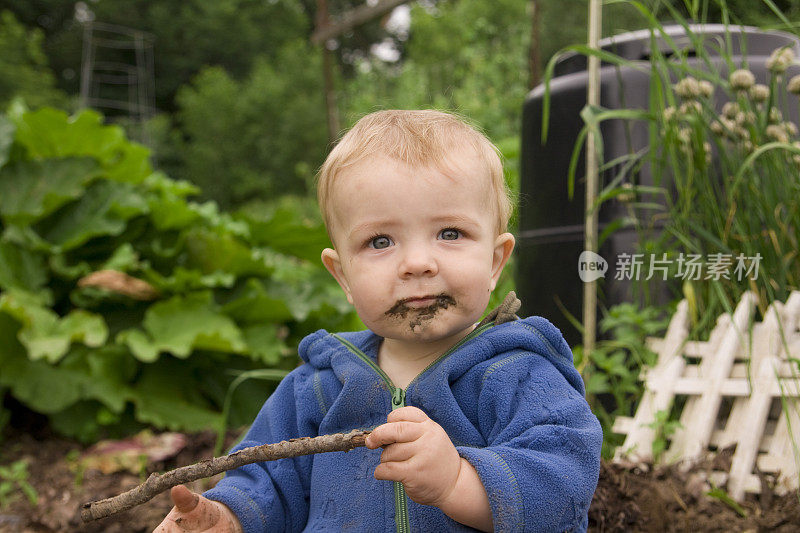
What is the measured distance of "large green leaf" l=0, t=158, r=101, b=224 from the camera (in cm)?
304

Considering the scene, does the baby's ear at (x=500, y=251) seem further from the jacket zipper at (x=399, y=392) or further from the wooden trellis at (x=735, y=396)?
the wooden trellis at (x=735, y=396)

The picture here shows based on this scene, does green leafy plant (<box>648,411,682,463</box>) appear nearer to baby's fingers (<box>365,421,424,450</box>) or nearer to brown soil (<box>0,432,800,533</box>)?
brown soil (<box>0,432,800,533</box>)

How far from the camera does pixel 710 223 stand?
2158mm

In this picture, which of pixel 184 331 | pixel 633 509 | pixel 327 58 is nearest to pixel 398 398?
pixel 633 509

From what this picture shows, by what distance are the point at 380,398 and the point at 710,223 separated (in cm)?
133

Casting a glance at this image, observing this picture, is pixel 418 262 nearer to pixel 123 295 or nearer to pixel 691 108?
pixel 691 108

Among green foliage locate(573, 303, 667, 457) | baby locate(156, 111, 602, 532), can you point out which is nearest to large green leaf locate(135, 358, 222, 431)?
green foliage locate(573, 303, 667, 457)

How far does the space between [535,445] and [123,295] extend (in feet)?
7.86

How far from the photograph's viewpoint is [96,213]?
A: 3.15 meters

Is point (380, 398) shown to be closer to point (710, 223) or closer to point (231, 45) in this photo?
point (710, 223)

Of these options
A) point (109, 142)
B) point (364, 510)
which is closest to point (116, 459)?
point (109, 142)

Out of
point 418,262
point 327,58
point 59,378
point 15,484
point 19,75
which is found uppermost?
point 19,75

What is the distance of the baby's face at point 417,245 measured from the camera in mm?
1119

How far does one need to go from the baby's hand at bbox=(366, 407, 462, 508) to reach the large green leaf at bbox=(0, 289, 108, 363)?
210 centimetres
